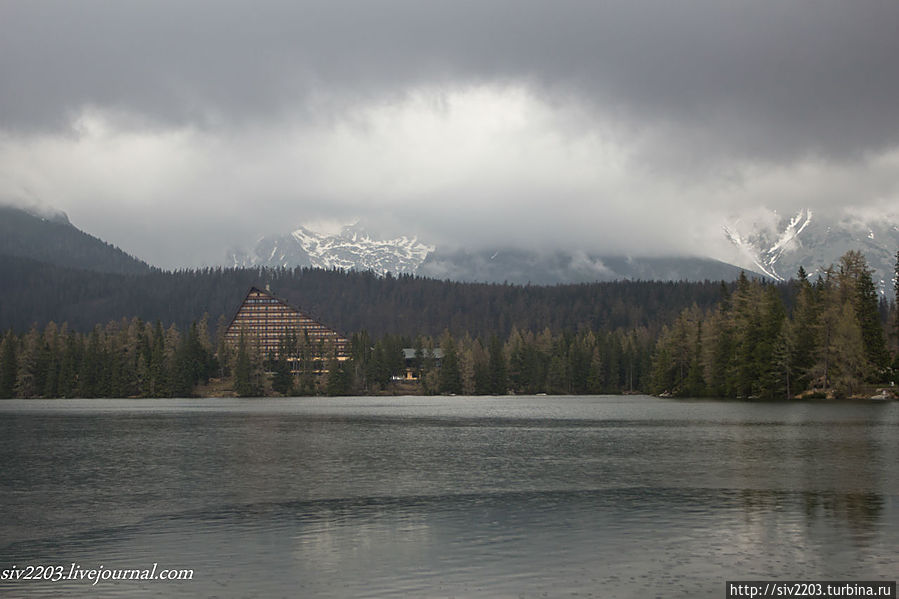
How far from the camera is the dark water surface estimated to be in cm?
2634

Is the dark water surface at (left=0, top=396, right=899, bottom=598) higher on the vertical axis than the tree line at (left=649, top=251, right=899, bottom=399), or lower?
lower

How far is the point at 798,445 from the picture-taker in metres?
66.1

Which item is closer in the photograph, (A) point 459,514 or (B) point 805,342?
(A) point 459,514

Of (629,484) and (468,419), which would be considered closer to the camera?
(629,484)

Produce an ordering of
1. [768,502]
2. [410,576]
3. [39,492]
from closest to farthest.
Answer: [410,576] → [768,502] → [39,492]

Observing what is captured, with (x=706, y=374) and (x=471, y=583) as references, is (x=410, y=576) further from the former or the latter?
(x=706, y=374)

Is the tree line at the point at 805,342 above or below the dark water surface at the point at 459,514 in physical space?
above

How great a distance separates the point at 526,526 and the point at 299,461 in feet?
94.3

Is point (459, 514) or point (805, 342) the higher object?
point (805, 342)

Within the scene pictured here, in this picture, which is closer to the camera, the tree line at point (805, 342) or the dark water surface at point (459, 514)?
the dark water surface at point (459, 514)

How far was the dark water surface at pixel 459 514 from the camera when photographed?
86.4ft

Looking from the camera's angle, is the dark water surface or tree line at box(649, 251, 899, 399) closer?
the dark water surface

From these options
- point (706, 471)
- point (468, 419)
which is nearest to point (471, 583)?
point (706, 471)

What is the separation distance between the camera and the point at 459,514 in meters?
37.5
